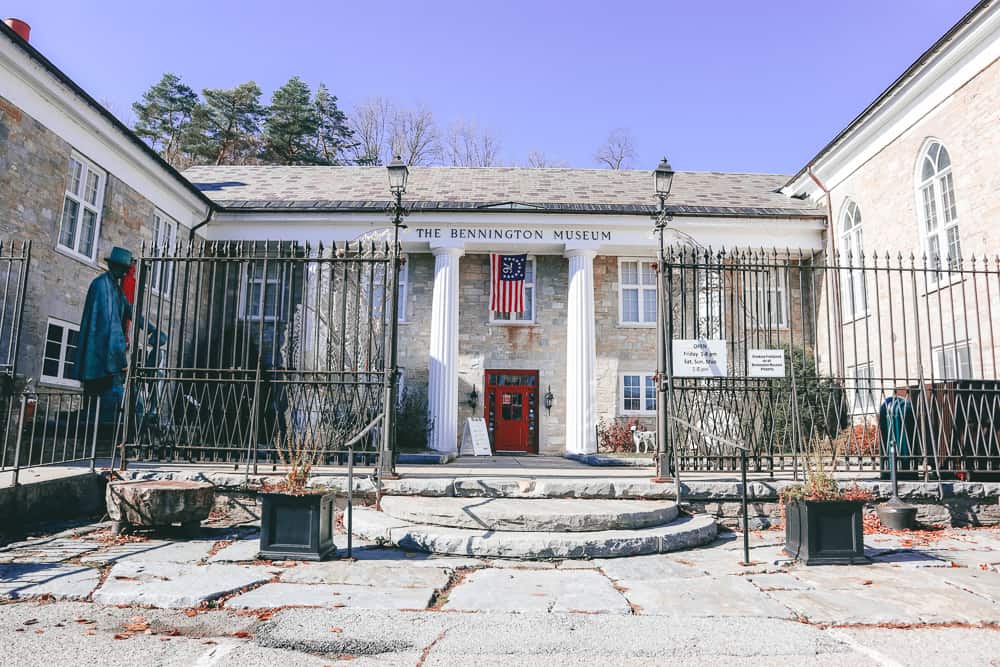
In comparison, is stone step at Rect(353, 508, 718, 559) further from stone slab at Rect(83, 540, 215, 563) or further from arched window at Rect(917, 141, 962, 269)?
arched window at Rect(917, 141, 962, 269)

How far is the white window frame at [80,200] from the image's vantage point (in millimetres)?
11758

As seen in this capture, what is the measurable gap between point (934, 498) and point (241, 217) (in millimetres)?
15446

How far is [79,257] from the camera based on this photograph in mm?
12086

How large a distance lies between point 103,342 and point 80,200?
4.87 m

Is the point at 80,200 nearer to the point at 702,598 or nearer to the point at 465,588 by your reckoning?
the point at 465,588

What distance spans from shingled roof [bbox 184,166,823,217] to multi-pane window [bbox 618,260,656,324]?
1.98 m

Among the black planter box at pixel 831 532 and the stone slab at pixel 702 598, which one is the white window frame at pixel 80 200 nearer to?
the stone slab at pixel 702 598

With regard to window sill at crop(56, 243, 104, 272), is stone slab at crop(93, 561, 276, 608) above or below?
below

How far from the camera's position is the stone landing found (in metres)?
5.89

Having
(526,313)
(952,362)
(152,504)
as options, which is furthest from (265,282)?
(952,362)

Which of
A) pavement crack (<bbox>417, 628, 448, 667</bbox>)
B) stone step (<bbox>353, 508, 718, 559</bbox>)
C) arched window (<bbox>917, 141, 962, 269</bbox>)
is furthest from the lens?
arched window (<bbox>917, 141, 962, 269</bbox>)

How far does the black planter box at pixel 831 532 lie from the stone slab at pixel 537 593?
71.2 inches

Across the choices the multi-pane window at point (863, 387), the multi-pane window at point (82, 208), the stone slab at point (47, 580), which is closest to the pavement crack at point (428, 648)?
the stone slab at point (47, 580)

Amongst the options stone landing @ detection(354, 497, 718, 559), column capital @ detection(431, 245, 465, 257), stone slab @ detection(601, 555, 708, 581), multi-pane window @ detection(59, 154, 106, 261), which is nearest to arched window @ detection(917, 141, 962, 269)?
stone landing @ detection(354, 497, 718, 559)
